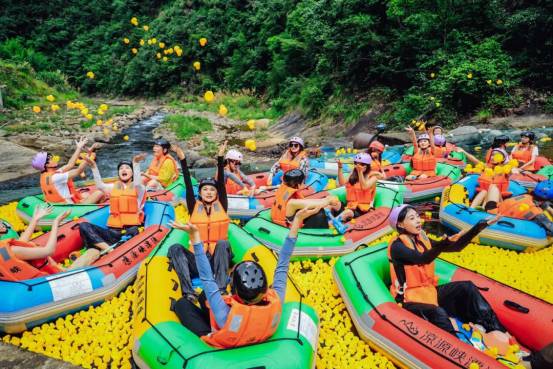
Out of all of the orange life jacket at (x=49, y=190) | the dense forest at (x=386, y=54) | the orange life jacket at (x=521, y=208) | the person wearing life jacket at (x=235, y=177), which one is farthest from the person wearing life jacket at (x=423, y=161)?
the orange life jacket at (x=49, y=190)

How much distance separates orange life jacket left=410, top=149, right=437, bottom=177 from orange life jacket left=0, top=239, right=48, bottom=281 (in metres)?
7.36

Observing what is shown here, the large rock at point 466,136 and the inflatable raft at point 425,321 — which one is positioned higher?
the large rock at point 466,136

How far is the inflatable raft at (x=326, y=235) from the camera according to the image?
207 inches

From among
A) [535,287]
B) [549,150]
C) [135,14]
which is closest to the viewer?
[535,287]

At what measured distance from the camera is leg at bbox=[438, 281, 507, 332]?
346 cm

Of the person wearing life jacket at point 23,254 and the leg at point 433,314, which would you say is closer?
the leg at point 433,314

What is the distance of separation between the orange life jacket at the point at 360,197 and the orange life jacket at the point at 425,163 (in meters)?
2.89

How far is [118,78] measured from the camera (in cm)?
3959

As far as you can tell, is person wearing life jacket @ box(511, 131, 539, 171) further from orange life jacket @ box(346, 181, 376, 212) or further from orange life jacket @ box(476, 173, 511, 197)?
orange life jacket @ box(346, 181, 376, 212)

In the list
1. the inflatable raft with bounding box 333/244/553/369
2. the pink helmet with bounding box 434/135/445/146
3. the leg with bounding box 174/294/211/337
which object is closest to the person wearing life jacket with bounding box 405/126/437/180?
the pink helmet with bounding box 434/135/445/146

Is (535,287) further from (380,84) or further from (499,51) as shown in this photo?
(380,84)

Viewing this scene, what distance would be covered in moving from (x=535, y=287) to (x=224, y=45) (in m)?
29.7

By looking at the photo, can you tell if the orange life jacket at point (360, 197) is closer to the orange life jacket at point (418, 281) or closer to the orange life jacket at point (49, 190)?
the orange life jacket at point (418, 281)

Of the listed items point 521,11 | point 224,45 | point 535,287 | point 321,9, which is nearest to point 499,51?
point 521,11
